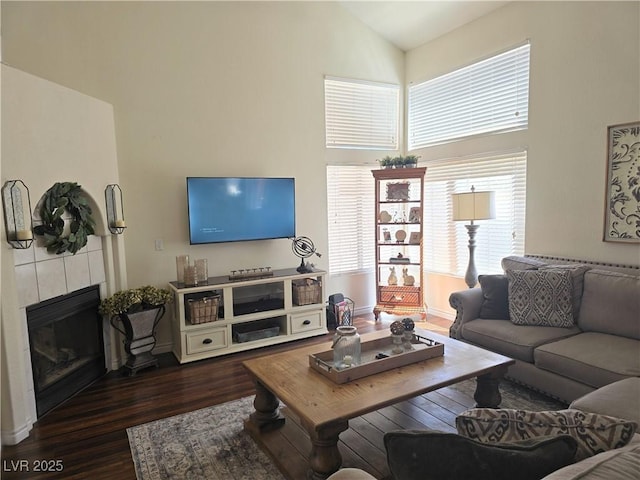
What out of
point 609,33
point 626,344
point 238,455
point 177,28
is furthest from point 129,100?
point 626,344

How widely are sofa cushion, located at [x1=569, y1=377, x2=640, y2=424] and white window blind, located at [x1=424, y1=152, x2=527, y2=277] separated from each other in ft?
7.25

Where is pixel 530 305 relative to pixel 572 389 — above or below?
above

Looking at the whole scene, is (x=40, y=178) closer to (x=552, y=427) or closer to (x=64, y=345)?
(x=64, y=345)

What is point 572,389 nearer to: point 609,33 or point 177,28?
point 609,33

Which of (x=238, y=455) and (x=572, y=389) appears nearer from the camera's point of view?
(x=238, y=455)

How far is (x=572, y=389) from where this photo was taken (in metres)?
2.64

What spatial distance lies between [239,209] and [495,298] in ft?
8.50

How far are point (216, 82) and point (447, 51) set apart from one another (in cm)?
270

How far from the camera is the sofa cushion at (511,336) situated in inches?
116

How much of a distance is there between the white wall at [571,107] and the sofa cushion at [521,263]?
35 cm

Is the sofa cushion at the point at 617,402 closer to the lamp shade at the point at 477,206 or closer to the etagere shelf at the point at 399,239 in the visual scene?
the lamp shade at the point at 477,206

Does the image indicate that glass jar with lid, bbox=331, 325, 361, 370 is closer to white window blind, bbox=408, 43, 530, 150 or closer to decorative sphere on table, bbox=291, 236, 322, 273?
decorative sphere on table, bbox=291, 236, 322, 273

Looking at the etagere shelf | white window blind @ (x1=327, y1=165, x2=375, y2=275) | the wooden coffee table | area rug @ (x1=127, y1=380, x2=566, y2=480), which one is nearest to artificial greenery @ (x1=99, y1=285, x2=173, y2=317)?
area rug @ (x1=127, y1=380, x2=566, y2=480)

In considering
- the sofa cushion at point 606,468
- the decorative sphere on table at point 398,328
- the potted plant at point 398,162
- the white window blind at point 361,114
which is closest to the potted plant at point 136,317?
the decorative sphere on table at point 398,328
